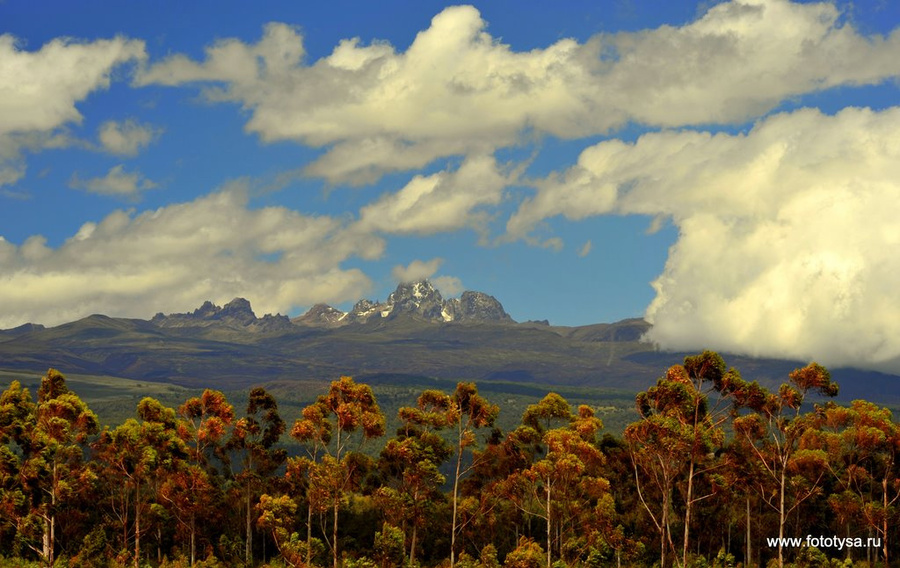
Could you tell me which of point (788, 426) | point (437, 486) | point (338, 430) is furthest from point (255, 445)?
point (788, 426)

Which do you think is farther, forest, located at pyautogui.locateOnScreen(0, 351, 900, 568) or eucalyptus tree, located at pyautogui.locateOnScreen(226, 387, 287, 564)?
eucalyptus tree, located at pyautogui.locateOnScreen(226, 387, 287, 564)

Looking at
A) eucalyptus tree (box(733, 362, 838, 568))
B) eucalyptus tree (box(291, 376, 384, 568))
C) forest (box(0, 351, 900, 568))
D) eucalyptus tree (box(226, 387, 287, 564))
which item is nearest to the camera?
eucalyptus tree (box(733, 362, 838, 568))

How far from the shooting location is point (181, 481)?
98.8 meters

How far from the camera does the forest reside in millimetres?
87438

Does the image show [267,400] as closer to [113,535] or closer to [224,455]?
[224,455]

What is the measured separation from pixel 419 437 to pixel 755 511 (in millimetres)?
43762

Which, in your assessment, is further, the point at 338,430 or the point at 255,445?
the point at 255,445

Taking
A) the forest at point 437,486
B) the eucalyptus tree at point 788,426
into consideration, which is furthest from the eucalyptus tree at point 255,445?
the eucalyptus tree at point 788,426

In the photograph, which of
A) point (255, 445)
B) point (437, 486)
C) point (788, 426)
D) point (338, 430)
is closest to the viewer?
point (788, 426)

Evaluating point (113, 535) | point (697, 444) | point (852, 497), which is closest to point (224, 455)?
point (113, 535)

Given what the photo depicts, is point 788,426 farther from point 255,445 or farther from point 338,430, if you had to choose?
point 255,445

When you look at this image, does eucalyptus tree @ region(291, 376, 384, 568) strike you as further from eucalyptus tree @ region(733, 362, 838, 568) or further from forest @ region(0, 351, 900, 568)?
eucalyptus tree @ region(733, 362, 838, 568)

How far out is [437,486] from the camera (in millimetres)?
103312

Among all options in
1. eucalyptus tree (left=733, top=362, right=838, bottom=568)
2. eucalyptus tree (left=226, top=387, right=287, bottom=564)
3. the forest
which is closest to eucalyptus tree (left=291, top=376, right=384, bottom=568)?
the forest
